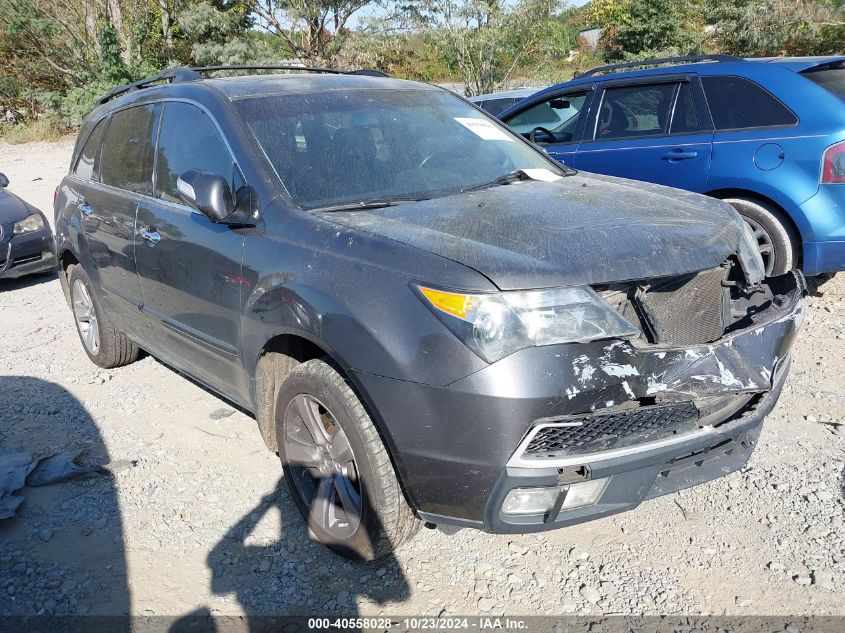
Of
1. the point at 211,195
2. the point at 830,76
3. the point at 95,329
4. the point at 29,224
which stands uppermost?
the point at 830,76

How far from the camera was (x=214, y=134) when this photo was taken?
3246mm

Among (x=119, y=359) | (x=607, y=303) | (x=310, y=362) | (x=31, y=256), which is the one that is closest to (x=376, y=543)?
(x=310, y=362)

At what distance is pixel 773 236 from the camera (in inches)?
197

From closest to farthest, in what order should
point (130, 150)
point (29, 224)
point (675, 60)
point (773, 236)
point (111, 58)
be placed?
point (130, 150), point (773, 236), point (675, 60), point (29, 224), point (111, 58)

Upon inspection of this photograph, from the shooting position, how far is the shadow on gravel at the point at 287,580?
8.46 ft

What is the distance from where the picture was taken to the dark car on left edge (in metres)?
7.04

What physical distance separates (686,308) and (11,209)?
7.11 m

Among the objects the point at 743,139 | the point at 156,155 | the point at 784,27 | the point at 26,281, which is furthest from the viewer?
the point at 784,27

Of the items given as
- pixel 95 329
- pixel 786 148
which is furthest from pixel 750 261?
pixel 95 329

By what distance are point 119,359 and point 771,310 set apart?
3.90 m

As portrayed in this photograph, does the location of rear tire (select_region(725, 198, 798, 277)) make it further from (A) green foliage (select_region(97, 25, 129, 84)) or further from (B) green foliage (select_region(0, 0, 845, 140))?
(A) green foliage (select_region(97, 25, 129, 84))

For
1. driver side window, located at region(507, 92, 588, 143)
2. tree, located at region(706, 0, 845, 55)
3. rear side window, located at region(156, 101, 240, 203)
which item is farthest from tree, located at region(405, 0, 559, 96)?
rear side window, located at region(156, 101, 240, 203)

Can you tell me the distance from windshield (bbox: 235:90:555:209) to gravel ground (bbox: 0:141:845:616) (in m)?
1.42

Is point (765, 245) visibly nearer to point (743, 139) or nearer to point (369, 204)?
point (743, 139)
